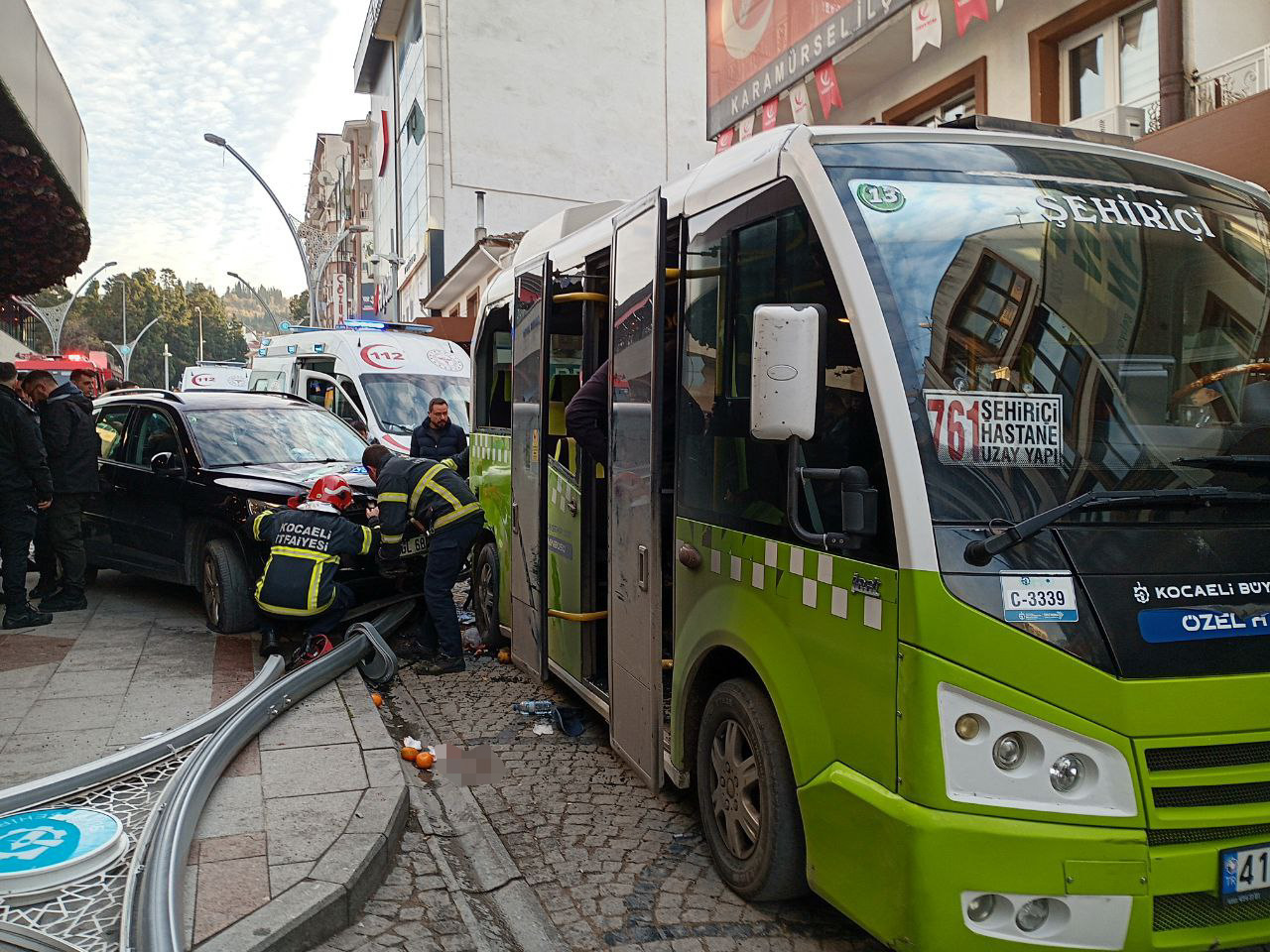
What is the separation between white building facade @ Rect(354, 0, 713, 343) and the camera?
115ft

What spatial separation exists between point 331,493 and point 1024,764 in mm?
5687

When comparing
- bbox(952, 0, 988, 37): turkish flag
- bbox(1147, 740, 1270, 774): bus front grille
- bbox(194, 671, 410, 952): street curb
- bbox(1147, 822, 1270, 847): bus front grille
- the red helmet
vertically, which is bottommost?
bbox(194, 671, 410, 952): street curb

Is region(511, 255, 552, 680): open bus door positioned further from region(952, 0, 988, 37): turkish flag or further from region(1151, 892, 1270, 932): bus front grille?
region(952, 0, 988, 37): turkish flag

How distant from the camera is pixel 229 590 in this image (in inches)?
314

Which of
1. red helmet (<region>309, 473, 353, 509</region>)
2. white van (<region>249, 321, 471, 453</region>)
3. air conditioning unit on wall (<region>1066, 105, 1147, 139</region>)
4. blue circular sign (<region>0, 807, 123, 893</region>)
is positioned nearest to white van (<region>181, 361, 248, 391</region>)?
white van (<region>249, 321, 471, 453</region>)

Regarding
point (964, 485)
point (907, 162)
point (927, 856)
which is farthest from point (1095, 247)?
point (927, 856)

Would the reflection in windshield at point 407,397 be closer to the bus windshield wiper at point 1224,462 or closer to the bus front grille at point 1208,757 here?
the bus windshield wiper at point 1224,462

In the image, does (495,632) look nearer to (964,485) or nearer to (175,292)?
(964,485)

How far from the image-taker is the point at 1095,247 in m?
3.46

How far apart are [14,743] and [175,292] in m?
109

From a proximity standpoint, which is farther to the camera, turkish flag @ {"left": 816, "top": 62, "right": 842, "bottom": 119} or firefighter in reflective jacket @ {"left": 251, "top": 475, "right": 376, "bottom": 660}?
turkish flag @ {"left": 816, "top": 62, "right": 842, "bottom": 119}

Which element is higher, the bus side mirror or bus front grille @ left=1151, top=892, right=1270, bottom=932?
the bus side mirror

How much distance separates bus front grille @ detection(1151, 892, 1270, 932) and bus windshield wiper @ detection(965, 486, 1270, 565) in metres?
0.99

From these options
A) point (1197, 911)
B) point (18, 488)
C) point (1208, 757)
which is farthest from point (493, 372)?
point (1197, 911)
